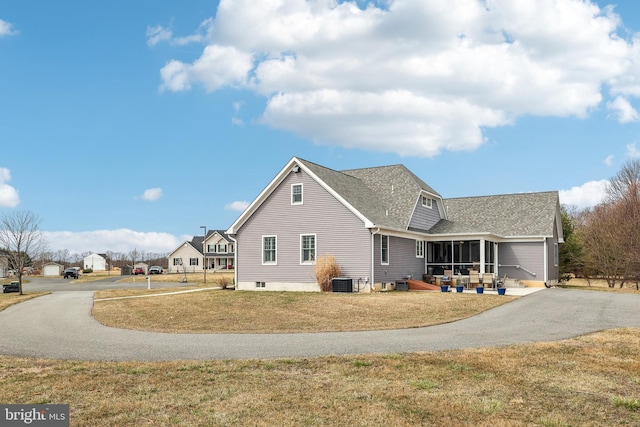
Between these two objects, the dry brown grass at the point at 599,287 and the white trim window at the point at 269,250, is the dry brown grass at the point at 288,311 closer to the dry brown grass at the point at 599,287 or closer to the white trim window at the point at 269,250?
the white trim window at the point at 269,250

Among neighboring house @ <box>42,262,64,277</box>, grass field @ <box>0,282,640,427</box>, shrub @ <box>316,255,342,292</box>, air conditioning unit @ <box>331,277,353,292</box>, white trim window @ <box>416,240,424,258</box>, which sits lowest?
neighboring house @ <box>42,262,64,277</box>


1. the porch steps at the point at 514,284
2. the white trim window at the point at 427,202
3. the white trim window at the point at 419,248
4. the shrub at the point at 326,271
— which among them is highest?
the white trim window at the point at 427,202

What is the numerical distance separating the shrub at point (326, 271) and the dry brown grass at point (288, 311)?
1.79 metres

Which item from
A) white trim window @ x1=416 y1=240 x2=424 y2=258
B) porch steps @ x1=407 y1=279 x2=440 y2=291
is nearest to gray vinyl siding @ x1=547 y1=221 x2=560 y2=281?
white trim window @ x1=416 y1=240 x2=424 y2=258

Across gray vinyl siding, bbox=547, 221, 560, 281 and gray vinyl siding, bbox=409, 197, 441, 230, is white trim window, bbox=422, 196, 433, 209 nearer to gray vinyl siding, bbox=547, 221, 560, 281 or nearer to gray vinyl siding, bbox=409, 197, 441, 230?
gray vinyl siding, bbox=409, 197, 441, 230

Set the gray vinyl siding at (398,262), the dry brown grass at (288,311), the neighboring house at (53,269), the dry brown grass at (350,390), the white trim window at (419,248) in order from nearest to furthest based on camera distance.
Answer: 1. the dry brown grass at (350,390)
2. the dry brown grass at (288,311)
3. the gray vinyl siding at (398,262)
4. the white trim window at (419,248)
5. the neighboring house at (53,269)

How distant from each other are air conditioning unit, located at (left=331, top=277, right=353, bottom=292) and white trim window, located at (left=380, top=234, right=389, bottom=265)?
7.47 feet

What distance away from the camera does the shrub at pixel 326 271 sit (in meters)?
27.5

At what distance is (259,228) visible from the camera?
30.7 metres

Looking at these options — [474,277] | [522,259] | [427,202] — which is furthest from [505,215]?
[474,277]

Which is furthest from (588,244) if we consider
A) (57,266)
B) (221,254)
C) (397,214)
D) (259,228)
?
(57,266)

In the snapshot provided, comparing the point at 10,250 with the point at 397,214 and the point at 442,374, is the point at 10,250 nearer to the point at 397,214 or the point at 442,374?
the point at 397,214

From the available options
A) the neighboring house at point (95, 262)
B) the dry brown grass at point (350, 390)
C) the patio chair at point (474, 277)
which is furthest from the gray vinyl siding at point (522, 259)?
the neighboring house at point (95, 262)

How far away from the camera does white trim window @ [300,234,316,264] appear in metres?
28.9
